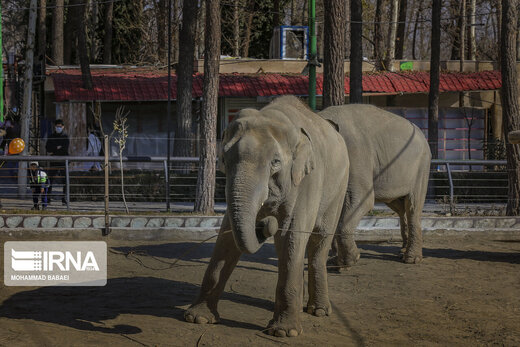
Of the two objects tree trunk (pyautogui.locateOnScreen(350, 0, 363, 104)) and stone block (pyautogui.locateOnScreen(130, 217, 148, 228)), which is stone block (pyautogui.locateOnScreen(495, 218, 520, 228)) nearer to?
tree trunk (pyautogui.locateOnScreen(350, 0, 363, 104))

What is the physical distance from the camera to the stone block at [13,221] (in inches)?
455

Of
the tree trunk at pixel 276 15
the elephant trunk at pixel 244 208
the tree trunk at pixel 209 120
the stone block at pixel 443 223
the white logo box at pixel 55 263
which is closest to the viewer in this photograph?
the elephant trunk at pixel 244 208

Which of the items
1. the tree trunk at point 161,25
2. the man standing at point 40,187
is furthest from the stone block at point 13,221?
the tree trunk at point 161,25

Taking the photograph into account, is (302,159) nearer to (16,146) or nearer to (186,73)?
(16,146)

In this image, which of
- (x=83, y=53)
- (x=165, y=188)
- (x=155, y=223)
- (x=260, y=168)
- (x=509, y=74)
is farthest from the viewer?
(x=83, y=53)

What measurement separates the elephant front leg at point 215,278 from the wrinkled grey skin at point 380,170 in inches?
93.1

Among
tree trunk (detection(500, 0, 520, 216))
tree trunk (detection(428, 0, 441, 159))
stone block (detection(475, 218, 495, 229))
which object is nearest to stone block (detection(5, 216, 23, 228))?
stone block (detection(475, 218, 495, 229))

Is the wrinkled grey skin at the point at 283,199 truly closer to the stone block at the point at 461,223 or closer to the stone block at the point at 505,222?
the stone block at the point at 461,223

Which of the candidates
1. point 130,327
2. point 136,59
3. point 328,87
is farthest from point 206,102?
point 136,59

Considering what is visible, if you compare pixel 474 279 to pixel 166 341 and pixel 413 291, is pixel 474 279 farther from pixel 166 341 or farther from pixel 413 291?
pixel 166 341

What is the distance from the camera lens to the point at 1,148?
1788 centimetres

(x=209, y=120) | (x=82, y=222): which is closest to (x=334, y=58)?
(x=209, y=120)

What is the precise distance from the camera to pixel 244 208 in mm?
5242

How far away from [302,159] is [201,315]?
1.73 m
